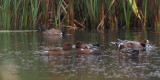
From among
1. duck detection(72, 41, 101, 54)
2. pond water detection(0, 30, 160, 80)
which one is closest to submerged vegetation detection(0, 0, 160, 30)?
duck detection(72, 41, 101, 54)

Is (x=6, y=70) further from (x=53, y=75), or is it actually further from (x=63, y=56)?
(x=63, y=56)

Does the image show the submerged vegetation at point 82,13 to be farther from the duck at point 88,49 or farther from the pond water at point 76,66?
the pond water at point 76,66

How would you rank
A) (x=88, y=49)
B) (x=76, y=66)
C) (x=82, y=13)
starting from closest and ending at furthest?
(x=76, y=66)
(x=88, y=49)
(x=82, y=13)

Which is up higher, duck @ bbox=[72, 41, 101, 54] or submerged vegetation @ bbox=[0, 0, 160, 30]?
submerged vegetation @ bbox=[0, 0, 160, 30]

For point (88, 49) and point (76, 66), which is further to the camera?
point (88, 49)

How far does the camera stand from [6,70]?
6621mm

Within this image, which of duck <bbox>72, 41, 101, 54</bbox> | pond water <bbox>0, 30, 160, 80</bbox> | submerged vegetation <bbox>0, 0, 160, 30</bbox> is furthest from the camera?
submerged vegetation <bbox>0, 0, 160, 30</bbox>

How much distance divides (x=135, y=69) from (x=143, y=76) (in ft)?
2.23

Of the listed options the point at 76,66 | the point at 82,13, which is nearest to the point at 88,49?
the point at 76,66

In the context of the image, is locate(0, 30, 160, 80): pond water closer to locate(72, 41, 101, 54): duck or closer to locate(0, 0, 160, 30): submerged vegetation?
locate(72, 41, 101, 54): duck

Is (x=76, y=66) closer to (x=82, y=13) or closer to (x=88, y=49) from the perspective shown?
(x=88, y=49)

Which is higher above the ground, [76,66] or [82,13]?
[82,13]

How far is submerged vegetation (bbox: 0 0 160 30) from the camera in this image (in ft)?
52.4

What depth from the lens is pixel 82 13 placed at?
17625mm
